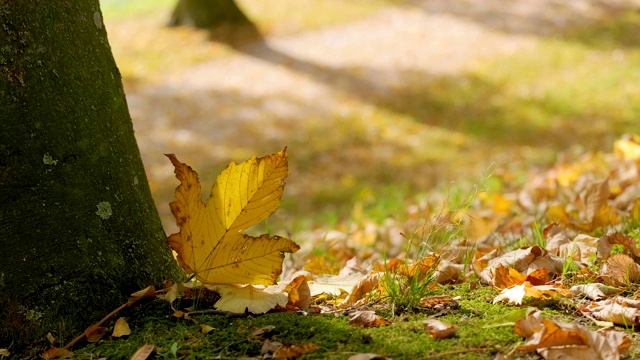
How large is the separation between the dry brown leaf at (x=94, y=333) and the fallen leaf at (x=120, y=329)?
0.12 feet

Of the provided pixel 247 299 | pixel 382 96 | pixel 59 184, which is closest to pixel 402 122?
→ pixel 382 96

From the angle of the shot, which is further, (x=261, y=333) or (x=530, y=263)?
(x=530, y=263)

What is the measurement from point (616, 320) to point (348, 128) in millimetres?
7804

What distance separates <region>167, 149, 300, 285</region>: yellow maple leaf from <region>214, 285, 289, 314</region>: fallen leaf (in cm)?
3

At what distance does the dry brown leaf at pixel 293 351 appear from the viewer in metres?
1.49

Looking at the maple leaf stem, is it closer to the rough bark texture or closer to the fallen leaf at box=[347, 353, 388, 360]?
the fallen leaf at box=[347, 353, 388, 360]

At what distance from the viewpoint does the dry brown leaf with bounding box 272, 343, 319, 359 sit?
4.88 ft

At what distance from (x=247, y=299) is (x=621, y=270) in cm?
103

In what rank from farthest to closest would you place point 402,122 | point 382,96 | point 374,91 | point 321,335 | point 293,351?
point 374,91, point 382,96, point 402,122, point 321,335, point 293,351

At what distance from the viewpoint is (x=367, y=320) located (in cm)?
168

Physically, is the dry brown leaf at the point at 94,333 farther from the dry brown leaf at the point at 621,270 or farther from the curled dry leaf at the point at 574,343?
the dry brown leaf at the point at 621,270

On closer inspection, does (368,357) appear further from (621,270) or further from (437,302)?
(621,270)

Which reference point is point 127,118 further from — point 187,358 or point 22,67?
point 187,358

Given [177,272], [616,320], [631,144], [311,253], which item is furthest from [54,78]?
[631,144]
